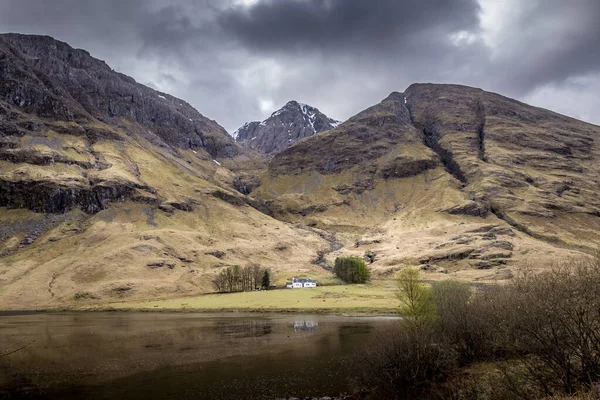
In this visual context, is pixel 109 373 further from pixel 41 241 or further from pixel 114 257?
pixel 41 241

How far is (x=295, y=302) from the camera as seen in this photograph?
379 ft

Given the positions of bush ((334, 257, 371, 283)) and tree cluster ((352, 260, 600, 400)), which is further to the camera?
bush ((334, 257, 371, 283))

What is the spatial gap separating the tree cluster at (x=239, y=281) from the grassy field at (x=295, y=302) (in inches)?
499

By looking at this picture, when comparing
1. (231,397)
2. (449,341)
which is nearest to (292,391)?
(231,397)

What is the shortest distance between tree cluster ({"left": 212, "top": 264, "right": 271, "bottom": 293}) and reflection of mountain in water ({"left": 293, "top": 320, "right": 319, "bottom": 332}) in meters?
74.6


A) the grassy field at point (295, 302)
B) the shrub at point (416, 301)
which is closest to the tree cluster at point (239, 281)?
the grassy field at point (295, 302)

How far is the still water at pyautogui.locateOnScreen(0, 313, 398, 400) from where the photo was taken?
3609 centimetres

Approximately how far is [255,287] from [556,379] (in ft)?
466

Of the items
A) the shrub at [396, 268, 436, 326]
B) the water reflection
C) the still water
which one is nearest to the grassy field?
the water reflection

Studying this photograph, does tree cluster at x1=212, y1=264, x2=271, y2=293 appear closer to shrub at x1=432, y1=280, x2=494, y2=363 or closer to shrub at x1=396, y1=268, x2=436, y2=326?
shrub at x1=396, y1=268, x2=436, y2=326

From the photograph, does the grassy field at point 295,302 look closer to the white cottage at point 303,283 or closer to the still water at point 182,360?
the white cottage at point 303,283

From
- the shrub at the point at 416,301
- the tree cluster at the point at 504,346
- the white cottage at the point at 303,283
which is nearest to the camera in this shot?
the tree cluster at the point at 504,346

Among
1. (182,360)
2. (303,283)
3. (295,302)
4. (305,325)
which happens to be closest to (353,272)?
(303,283)

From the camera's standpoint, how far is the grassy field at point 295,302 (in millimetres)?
103938
